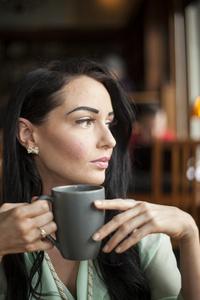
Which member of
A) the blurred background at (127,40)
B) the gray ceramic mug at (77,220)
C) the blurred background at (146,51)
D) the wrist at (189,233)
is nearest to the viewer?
the gray ceramic mug at (77,220)

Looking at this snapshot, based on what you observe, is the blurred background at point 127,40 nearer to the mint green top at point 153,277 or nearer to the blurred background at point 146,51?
the blurred background at point 146,51

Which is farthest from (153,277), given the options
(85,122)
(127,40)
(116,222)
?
(127,40)

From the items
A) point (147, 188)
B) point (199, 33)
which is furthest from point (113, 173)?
point (199, 33)

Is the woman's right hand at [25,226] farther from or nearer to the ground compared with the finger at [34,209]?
nearer to the ground

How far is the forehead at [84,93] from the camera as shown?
2.83ft

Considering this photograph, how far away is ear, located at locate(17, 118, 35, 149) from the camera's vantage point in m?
0.92

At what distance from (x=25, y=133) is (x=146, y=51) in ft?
19.8

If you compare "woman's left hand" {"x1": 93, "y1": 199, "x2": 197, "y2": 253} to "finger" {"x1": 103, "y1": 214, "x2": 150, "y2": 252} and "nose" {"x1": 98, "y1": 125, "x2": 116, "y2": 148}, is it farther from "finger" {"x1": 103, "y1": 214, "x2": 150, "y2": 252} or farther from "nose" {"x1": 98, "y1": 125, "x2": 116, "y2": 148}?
"nose" {"x1": 98, "y1": 125, "x2": 116, "y2": 148}

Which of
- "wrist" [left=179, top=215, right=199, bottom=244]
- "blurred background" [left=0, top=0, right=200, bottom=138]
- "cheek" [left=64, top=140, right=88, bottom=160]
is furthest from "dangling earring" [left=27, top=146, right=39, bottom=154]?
"blurred background" [left=0, top=0, right=200, bottom=138]

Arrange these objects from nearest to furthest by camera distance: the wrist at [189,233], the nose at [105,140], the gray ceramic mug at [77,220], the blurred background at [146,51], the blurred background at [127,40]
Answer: the gray ceramic mug at [77,220] < the wrist at [189,233] < the nose at [105,140] < the blurred background at [146,51] < the blurred background at [127,40]

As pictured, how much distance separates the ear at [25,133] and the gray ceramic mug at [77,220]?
0.31 meters

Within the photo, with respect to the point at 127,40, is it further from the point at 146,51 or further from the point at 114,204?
the point at 114,204

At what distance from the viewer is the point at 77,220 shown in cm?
62

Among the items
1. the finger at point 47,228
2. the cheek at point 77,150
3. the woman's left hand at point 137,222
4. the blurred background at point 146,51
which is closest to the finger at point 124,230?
the woman's left hand at point 137,222
